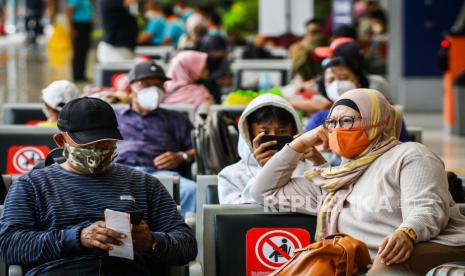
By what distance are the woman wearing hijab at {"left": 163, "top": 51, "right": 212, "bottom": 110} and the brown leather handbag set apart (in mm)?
5558

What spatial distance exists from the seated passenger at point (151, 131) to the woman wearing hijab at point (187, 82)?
1876 millimetres

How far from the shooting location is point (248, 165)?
6.39m

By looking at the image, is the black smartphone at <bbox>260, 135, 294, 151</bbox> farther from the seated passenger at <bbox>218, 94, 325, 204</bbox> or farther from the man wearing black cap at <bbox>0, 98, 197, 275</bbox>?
the man wearing black cap at <bbox>0, 98, 197, 275</bbox>

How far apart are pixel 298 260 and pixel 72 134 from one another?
117 centimetres

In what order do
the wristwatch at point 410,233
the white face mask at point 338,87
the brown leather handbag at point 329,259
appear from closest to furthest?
the brown leather handbag at point 329,259 < the wristwatch at point 410,233 < the white face mask at point 338,87

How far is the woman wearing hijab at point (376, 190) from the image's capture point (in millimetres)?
5023

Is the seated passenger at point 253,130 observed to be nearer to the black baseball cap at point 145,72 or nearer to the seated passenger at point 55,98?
the black baseball cap at point 145,72

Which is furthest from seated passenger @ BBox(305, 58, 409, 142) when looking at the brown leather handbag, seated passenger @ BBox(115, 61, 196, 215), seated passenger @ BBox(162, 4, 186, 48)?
seated passenger @ BBox(162, 4, 186, 48)

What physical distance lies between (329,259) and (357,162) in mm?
641

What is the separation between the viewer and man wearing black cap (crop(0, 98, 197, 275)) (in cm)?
508

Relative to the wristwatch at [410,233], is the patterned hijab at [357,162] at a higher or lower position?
higher

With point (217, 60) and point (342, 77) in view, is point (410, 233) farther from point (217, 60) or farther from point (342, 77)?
point (217, 60)

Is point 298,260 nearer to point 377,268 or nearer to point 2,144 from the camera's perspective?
point 377,268

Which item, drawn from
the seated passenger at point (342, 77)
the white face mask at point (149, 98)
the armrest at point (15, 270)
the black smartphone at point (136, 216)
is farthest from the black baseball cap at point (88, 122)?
the seated passenger at point (342, 77)
